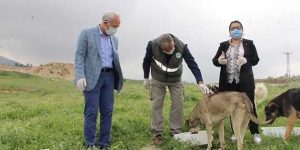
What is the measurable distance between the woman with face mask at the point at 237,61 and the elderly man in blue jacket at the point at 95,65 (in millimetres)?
2006

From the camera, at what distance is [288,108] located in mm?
9102

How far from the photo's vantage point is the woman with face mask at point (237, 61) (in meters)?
8.49

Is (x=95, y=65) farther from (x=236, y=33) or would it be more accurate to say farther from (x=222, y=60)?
(x=236, y=33)

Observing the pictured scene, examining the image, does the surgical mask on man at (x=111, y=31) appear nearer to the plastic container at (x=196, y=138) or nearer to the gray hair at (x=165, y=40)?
the gray hair at (x=165, y=40)

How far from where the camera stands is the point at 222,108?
8.08 meters

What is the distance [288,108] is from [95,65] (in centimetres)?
386

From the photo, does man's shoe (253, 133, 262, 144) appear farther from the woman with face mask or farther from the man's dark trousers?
the man's dark trousers

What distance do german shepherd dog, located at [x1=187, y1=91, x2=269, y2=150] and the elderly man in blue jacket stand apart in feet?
5.48

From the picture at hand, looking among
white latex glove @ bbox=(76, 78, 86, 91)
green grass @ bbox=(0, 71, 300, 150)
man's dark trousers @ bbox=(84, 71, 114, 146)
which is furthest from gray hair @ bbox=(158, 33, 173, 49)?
green grass @ bbox=(0, 71, 300, 150)

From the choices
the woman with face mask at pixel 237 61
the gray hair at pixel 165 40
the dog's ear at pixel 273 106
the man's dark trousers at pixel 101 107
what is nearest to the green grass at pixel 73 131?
the man's dark trousers at pixel 101 107

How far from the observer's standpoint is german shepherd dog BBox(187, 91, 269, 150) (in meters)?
7.87

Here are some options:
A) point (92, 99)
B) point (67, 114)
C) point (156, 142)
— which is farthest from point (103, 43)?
point (67, 114)

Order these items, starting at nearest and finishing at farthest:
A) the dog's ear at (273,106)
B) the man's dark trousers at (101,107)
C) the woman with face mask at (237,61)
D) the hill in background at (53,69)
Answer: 1. the man's dark trousers at (101,107)
2. the woman with face mask at (237,61)
3. the dog's ear at (273,106)
4. the hill in background at (53,69)

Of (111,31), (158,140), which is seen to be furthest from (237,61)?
(111,31)
